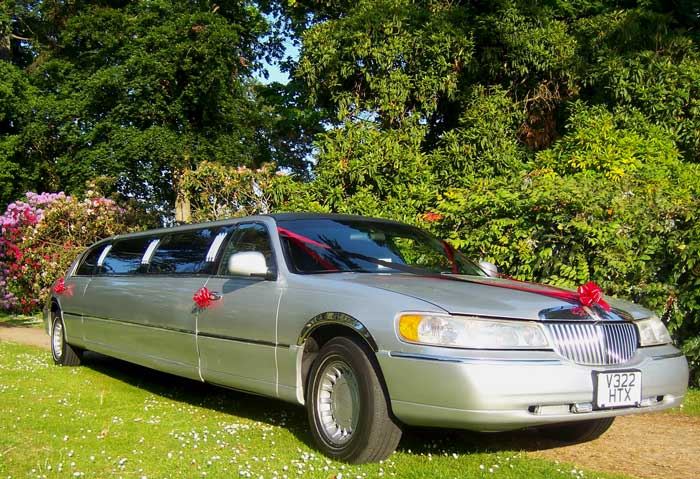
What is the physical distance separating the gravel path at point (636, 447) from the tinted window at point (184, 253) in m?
2.69

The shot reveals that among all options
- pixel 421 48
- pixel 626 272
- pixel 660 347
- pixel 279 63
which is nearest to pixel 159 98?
pixel 279 63

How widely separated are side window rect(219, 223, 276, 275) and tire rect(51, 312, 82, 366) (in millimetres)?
3805

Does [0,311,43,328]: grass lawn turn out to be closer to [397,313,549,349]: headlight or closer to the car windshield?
the car windshield

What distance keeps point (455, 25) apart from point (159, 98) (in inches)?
379

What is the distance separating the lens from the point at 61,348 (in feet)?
29.3

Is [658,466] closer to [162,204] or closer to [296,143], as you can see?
[162,204]

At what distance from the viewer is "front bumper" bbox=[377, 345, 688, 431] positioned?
3.94 m

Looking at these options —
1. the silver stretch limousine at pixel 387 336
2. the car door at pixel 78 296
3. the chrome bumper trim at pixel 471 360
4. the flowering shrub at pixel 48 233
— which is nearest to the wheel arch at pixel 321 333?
the silver stretch limousine at pixel 387 336

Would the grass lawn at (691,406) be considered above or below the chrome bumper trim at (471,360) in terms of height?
below

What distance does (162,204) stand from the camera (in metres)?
20.3

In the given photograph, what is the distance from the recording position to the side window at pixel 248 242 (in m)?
5.55

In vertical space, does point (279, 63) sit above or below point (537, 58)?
above

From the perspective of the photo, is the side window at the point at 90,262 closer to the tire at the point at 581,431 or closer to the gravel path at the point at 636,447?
the gravel path at the point at 636,447

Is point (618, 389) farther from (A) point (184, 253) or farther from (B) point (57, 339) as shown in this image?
(B) point (57, 339)
